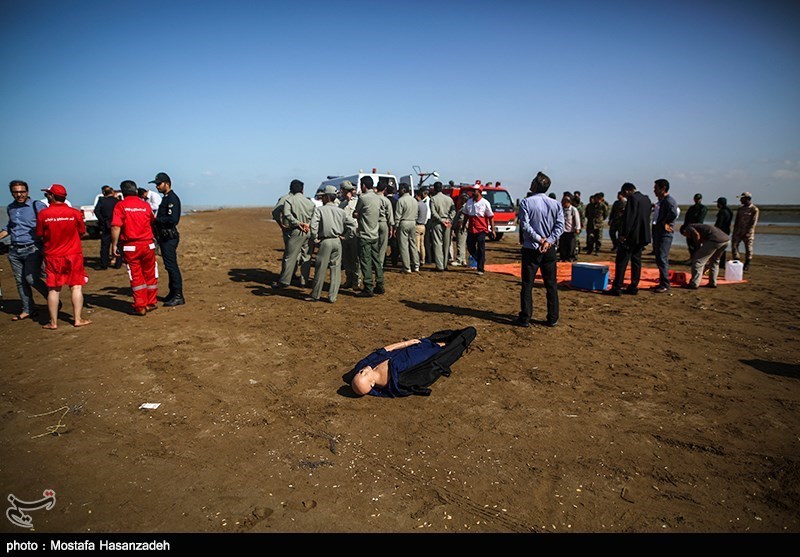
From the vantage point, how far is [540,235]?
604 cm

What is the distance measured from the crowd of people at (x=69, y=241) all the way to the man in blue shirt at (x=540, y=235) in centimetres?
568

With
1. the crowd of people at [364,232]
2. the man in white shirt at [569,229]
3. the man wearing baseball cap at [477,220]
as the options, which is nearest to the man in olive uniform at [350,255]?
the crowd of people at [364,232]

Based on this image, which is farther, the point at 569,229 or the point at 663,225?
the point at 569,229

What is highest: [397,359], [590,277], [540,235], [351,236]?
[540,235]

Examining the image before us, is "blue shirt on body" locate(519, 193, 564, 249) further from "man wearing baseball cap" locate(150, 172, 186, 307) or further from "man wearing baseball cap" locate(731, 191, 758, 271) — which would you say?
"man wearing baseball cap" locate(731, 191, 758, 271)

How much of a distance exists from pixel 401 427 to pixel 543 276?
3596 mm

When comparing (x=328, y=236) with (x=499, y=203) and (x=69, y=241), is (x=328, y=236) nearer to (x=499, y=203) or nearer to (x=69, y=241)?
(x=69, y=241)

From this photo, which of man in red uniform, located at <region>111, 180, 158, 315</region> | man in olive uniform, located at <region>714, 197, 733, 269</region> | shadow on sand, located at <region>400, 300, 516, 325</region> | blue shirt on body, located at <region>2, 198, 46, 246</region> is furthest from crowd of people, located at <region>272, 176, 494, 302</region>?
man in olive uniform, located at <region>714, 197, 733, 269</region>

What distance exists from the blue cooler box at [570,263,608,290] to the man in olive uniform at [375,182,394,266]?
4.13m

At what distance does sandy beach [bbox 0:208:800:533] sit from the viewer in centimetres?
264

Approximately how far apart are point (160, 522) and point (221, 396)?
65.9 inches

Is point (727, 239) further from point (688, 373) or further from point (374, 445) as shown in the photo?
point (374, 445)
